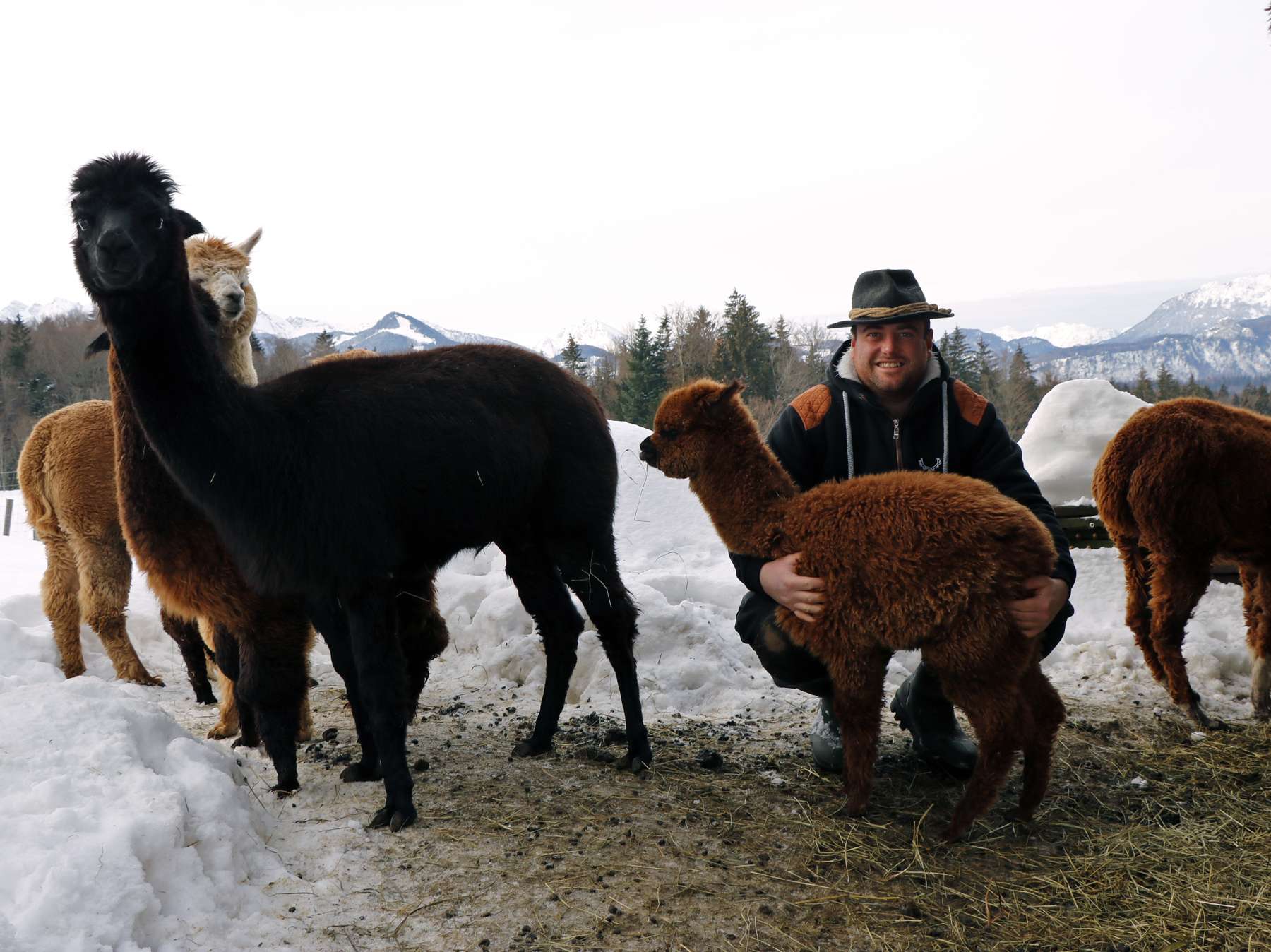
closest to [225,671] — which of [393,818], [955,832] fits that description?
[393,818]

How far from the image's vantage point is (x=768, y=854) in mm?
3279

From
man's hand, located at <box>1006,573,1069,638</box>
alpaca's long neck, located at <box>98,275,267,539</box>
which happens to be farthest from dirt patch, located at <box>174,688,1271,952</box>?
alpaca's long neck, located at <box>98,275,267,539</box>

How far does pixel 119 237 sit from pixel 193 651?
334 centimetres

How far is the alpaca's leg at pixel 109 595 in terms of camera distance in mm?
5828

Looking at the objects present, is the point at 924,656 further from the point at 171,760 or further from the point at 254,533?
the point at 171,760

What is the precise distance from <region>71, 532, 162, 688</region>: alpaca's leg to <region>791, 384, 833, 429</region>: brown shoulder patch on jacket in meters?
4.84

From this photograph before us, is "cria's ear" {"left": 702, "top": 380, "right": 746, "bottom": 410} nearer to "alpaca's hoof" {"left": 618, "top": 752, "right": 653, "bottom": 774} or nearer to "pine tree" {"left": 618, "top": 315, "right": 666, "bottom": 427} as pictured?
"alpaca's hoof" {"left": 618, "top": 752, "right": 653, "bottom": 774}

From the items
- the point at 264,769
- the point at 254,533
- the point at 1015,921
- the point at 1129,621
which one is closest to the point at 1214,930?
the point at 1015,921

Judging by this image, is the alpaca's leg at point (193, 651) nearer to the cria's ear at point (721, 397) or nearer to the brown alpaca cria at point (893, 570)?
the brown alpaca cria at point (893, 570)

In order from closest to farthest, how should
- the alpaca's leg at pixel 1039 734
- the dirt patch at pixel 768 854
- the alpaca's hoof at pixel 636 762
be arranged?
the dirt patch at pixel 768 854
the alpaca's leg at pixel 1039 734
the alpaca's hoof at pixel 636 762

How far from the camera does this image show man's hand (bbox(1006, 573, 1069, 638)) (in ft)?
10.2

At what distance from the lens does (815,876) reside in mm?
3096

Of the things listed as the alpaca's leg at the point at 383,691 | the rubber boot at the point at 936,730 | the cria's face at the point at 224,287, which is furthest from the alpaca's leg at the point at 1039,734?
the cria's face at the point at 224,287

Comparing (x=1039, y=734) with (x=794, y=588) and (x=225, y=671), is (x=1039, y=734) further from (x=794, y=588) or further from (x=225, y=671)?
(x=225, y=671)
